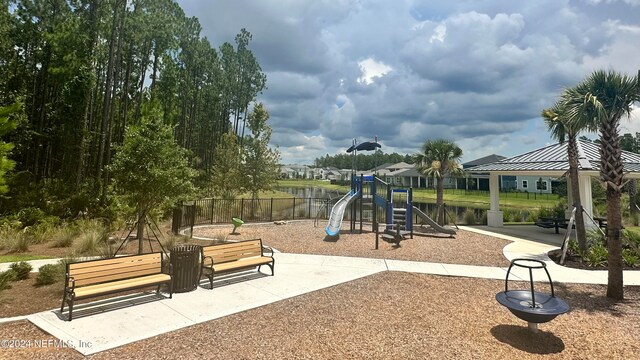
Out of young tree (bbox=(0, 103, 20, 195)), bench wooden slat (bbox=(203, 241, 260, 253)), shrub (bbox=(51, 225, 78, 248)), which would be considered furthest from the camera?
young tree (bbox=(0, 103, 20, 195))

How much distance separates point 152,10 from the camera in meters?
22.8

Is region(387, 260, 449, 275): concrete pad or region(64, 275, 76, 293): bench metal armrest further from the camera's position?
region(387, 260, 449, 275): concrete pad

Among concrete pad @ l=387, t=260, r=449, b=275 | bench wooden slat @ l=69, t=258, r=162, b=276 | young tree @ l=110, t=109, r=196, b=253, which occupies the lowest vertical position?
concrete pad @ l=387, t=260, r=449, b=275

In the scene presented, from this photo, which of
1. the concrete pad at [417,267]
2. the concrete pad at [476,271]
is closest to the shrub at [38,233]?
the concrete pad at [417,267]

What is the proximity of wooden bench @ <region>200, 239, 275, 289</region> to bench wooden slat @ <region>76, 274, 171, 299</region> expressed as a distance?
1.00 m

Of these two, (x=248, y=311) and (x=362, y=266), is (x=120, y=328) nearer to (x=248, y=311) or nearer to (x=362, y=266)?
(x=248, y=311)

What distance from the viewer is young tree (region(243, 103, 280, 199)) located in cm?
2584

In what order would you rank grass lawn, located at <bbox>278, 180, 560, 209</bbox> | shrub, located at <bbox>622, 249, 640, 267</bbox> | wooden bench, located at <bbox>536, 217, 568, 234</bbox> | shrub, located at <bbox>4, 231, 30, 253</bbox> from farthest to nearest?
grass lawn, located at <bbox>278, 180, 560, 209</bbox> < wooden bench, located at <bbox>536, 217, 568, 234</bbox> < shrub, located at <bbox>4, 231, 30, 253</bbox> < shrub, located at <bbox>622, 249, 640, 267</bbox>

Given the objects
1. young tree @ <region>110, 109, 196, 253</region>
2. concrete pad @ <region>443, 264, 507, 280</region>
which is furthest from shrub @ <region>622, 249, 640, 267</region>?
young tree @ <region>110, 109, 196, 253</region>

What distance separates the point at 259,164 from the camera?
25.9m

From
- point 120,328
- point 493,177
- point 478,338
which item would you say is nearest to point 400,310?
point 478,338

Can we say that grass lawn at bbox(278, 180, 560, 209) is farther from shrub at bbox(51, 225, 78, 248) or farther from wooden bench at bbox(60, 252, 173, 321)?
wooden bench at bbox(60, 252, 173, 321)

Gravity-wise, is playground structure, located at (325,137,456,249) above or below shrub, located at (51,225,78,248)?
above

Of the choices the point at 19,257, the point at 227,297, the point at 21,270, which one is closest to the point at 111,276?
the point at 227,297
